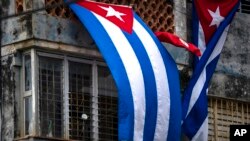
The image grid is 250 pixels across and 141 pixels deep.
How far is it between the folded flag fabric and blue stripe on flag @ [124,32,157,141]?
0.90 metres

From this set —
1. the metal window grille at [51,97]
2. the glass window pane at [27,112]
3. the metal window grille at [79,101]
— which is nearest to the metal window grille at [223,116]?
the metal window grille at [79,101]

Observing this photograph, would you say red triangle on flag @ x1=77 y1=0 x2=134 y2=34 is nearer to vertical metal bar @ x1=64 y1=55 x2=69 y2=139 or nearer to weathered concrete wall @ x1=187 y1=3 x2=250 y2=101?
vertical metal bar @ x1=64 y1=55 x2=69 y2=139

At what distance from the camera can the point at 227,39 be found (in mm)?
30000

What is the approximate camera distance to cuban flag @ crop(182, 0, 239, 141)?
27.9 m

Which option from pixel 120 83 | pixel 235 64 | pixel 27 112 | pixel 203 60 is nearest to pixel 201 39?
pixel 203 60

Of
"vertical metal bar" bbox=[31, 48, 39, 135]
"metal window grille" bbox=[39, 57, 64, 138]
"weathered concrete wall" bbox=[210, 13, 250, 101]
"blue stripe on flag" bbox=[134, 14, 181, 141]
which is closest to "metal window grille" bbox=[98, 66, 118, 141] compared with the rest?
"metal window grille" bbox=[39, 57, 64, 138]

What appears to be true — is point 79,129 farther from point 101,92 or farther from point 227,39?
point 227,39

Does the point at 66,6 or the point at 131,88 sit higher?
the point at 66,6

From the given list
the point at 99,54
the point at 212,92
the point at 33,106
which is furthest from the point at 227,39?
the point at 33,106

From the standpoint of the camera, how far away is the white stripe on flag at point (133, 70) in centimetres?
2603

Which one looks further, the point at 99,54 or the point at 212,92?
the point at 212,92

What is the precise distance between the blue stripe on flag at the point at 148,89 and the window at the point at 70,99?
3.45 ft

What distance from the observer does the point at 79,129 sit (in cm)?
2662

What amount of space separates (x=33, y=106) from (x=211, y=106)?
5276 mm
